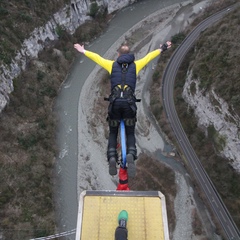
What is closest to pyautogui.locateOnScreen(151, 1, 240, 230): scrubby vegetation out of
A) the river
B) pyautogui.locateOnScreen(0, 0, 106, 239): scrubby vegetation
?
the river

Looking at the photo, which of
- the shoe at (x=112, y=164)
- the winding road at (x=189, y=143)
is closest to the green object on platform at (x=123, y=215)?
the shoe at (x=112, y=164)

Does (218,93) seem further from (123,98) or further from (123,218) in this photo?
(123,218)

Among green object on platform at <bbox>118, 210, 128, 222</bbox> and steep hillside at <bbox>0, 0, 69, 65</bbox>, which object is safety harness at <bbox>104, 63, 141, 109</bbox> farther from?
steep hillside at <bbox>0, 0, 69, 65</bbox>

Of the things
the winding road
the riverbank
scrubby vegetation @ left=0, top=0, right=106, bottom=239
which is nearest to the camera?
scrubby vegetation @ left=0, top=0, right=106, bottom=239

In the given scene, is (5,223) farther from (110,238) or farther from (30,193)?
(110,238)

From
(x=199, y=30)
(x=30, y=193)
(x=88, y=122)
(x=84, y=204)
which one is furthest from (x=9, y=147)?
(x=199, y=30)
